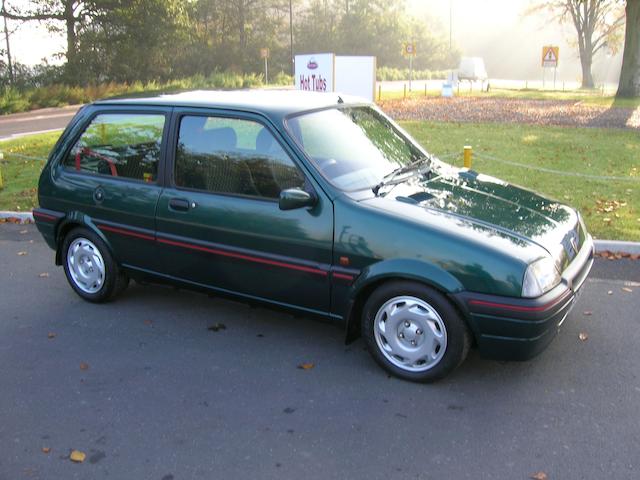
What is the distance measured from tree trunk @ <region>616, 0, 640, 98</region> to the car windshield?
22.6 metres

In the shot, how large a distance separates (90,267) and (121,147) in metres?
1.07

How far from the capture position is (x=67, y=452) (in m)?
3.32

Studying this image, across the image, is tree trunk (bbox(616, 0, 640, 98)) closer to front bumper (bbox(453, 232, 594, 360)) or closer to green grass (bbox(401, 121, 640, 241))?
green grass (bbox(401, 121, 640, 241))

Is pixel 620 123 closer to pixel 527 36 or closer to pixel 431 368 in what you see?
pixel 431 368

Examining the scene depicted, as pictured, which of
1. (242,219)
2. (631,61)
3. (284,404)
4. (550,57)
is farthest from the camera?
(550,57)

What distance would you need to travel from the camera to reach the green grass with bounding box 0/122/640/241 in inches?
313

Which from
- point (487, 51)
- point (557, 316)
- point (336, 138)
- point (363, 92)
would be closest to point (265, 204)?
point (336, 138)

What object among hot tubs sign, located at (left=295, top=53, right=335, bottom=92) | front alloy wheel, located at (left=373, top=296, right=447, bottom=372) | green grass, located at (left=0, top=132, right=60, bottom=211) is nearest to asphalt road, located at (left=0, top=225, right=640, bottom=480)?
front alloy wheel, located at (left=373, top=296, right=447, bottom=372)

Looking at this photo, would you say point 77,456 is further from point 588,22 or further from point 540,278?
point 588,22

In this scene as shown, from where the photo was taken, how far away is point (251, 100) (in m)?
4.63

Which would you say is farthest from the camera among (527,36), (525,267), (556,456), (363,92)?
(527,36)

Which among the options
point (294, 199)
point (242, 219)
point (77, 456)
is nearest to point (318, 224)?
point (294, 199)

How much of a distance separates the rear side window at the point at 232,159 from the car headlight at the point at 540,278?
4.95 feet

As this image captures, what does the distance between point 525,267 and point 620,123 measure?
15.0 meters
